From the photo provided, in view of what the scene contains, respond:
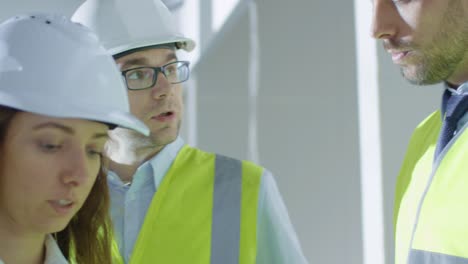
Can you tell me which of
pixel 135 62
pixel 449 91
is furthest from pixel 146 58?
pixel 449 91

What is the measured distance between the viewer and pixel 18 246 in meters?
1.41

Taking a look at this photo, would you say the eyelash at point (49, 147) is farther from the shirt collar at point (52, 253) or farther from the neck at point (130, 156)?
the neck at point (130, 156)

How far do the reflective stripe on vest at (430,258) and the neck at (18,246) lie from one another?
0.76 m

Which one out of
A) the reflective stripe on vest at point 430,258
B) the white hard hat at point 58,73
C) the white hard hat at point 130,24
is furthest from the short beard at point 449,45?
the white hard hat at point 130,24

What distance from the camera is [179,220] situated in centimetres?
213

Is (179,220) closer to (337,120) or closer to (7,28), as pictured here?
(7,28)

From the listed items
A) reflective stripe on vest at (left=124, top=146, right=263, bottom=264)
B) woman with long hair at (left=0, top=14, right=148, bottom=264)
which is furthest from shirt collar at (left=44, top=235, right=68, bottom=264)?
reflective stripe on vest at (left=124, top=146, right=263, bottom=264)

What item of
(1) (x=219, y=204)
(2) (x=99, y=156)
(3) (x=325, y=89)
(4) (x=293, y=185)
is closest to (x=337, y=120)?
(3) (x=325, y=89)

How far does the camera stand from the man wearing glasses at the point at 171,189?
2088 mm

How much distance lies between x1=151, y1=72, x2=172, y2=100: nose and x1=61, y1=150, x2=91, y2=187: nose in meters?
0.96

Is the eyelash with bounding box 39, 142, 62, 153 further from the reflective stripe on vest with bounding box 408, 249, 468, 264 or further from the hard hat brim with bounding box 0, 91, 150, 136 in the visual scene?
the reflective stripe on vest with bounding box 408, 249, 468, 264

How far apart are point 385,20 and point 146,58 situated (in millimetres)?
886

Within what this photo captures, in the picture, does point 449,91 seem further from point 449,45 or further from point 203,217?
point 203,217

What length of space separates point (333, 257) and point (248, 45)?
1.62 meters
